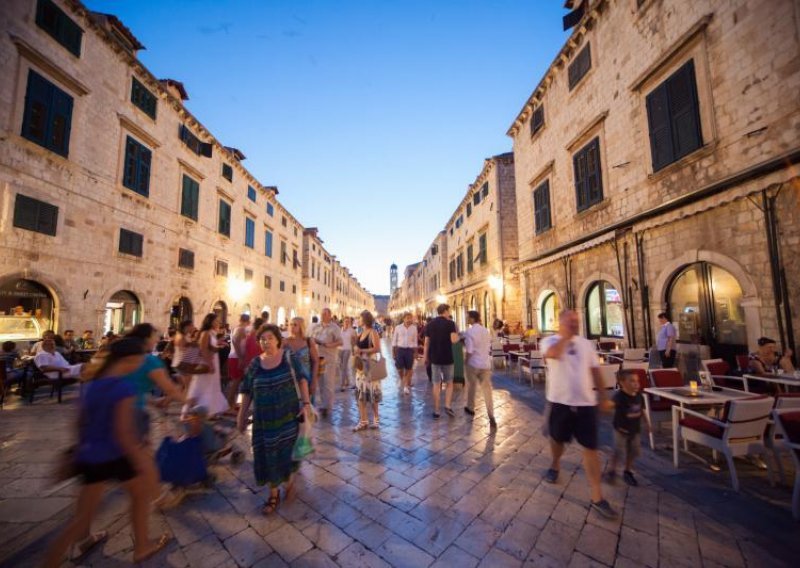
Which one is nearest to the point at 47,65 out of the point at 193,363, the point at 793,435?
the point at 193,363

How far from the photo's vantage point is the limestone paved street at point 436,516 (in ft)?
7.50

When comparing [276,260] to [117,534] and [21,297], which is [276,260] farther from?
[117,534]

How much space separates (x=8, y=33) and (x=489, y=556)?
12.9m

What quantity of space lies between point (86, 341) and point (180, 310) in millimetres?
4740

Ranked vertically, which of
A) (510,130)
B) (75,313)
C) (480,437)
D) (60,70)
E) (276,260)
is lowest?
(480,437)

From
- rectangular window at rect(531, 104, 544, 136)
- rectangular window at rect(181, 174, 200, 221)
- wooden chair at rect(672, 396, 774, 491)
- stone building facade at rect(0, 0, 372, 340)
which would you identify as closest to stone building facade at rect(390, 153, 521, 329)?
rectangular window at rect(531, 104, 544, 136)

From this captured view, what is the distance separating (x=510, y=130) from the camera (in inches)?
Answer: 592

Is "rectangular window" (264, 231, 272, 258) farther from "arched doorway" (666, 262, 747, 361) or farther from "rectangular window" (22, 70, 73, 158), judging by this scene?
"arched doorway" (666, 262, 747, 361)

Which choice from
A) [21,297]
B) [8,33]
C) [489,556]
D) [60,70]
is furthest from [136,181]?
[489,556]

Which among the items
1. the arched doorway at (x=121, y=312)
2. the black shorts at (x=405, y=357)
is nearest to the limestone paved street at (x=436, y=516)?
the black shorts at (x=405, y=357)

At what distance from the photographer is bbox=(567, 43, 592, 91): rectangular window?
32.7 ft

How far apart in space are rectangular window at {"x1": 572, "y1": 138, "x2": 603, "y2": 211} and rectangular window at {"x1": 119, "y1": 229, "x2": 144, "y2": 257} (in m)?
14.4

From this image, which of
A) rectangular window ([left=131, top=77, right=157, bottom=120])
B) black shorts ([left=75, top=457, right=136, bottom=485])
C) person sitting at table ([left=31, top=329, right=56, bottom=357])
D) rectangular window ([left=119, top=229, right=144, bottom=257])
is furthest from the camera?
rectangular window ([left=131, top=77, right=157, bottom=120])

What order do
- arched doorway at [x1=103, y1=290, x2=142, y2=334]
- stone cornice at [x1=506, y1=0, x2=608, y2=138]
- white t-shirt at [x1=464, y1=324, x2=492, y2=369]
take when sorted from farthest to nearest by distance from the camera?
arched doorway at [x1=103, y1=290, x2=142, y2=334] < stone cornice at [x1=506, y1=0, x2=608, y2=138] < white t-shirt at [x1=464, y1=324, x2=492, y2=369]
